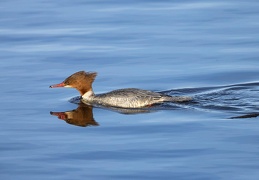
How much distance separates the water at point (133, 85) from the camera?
12203 millimetres

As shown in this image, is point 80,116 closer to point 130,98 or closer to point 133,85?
point 130,98

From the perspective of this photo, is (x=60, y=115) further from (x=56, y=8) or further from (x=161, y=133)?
(x=56, y=8)

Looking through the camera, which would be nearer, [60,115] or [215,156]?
[215,156]

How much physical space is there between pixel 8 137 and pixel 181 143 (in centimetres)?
267

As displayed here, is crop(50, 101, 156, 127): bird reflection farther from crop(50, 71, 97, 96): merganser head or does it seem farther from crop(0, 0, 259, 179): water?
crop(50, 71, 97, 96): merganser head

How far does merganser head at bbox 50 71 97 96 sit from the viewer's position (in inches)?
644

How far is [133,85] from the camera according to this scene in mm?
16953

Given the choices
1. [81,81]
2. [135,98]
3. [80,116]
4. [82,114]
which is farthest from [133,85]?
[80,116]

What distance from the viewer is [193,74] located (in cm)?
1711

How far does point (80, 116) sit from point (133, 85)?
200 cm

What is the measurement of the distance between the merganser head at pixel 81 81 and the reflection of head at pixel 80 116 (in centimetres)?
58

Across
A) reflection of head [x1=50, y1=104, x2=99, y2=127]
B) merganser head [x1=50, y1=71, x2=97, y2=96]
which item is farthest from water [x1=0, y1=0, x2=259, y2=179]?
merganser head [x1=50, y1=71, x2=97, y2=96]

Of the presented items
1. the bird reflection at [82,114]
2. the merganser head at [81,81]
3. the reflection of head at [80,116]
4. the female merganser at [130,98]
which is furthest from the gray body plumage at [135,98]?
the merganser head at [81,81]

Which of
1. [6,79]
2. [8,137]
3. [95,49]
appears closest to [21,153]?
[8,137]
